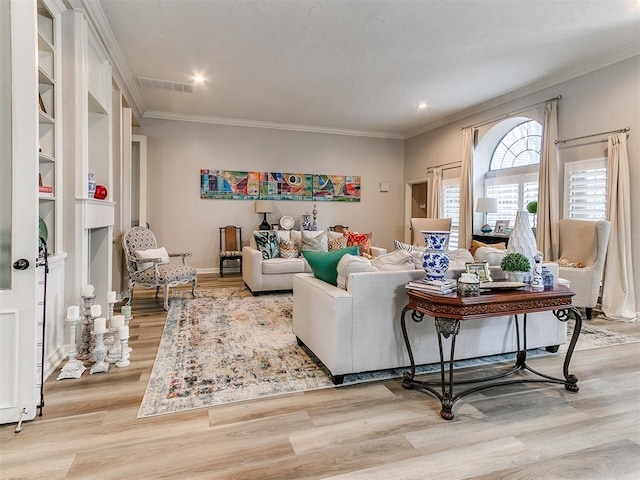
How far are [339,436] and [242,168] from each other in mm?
5837

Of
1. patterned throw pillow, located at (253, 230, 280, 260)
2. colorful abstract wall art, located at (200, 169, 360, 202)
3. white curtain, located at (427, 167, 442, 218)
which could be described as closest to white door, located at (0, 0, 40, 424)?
patterned throw pillow, located at (253, 230, 280, 260)

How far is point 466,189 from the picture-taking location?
6.07 meters

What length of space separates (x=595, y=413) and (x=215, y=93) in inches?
216

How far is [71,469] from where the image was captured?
5.15ft

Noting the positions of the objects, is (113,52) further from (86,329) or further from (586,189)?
(586,189)

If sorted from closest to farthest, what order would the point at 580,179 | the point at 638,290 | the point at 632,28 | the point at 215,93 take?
the point at 632,28 < the point at 638,290 < the point at 580,179 < the point at 215,93

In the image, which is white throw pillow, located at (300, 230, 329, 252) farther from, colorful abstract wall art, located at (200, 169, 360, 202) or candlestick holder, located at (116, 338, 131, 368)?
candlestick holder, located at (116, 338, 131, 368)

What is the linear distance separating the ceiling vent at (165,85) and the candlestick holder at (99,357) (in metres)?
3.59

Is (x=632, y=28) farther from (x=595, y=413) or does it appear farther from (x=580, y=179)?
(x=595, y=413)

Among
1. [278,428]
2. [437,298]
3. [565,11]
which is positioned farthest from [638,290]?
[278,428]

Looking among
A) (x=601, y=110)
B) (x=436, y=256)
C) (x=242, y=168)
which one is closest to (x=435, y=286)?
(x=436, y=256)

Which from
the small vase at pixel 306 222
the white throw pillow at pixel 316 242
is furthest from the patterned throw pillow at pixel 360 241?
the small vase at pixel 306 222

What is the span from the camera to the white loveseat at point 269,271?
5035 mm

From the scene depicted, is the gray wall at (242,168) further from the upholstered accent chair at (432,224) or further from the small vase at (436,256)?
the small vase at (436,256)
